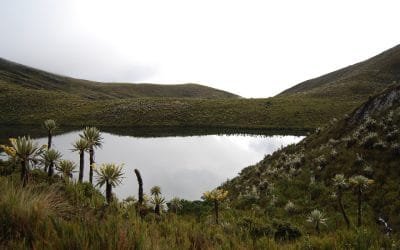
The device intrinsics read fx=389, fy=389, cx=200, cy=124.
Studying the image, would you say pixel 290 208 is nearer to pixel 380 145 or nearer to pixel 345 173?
pixel 345 173

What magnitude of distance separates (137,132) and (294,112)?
38784mm

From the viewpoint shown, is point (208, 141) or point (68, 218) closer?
point (68, 218)

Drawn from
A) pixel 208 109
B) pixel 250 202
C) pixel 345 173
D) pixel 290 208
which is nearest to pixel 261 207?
pixel 250 202

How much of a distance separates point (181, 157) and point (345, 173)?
36.9 metres

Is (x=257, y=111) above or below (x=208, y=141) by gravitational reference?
above

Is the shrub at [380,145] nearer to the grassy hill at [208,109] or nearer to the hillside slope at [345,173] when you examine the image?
the hillside slope at [345,173]

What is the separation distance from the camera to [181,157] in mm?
56812

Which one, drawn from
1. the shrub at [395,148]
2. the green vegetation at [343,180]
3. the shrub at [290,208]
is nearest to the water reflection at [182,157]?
the green vegetation at [343,180]

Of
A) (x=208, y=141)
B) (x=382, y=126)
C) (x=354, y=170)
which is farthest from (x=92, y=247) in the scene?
(x=208, y=141)

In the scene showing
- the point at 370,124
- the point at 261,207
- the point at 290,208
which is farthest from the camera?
the point at 370,124

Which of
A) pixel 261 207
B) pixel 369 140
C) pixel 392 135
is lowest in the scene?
pixel 261 207

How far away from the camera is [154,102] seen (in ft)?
406

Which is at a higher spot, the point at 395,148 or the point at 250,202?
the point at 395,148

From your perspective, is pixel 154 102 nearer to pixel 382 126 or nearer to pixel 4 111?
pixel 4 111
